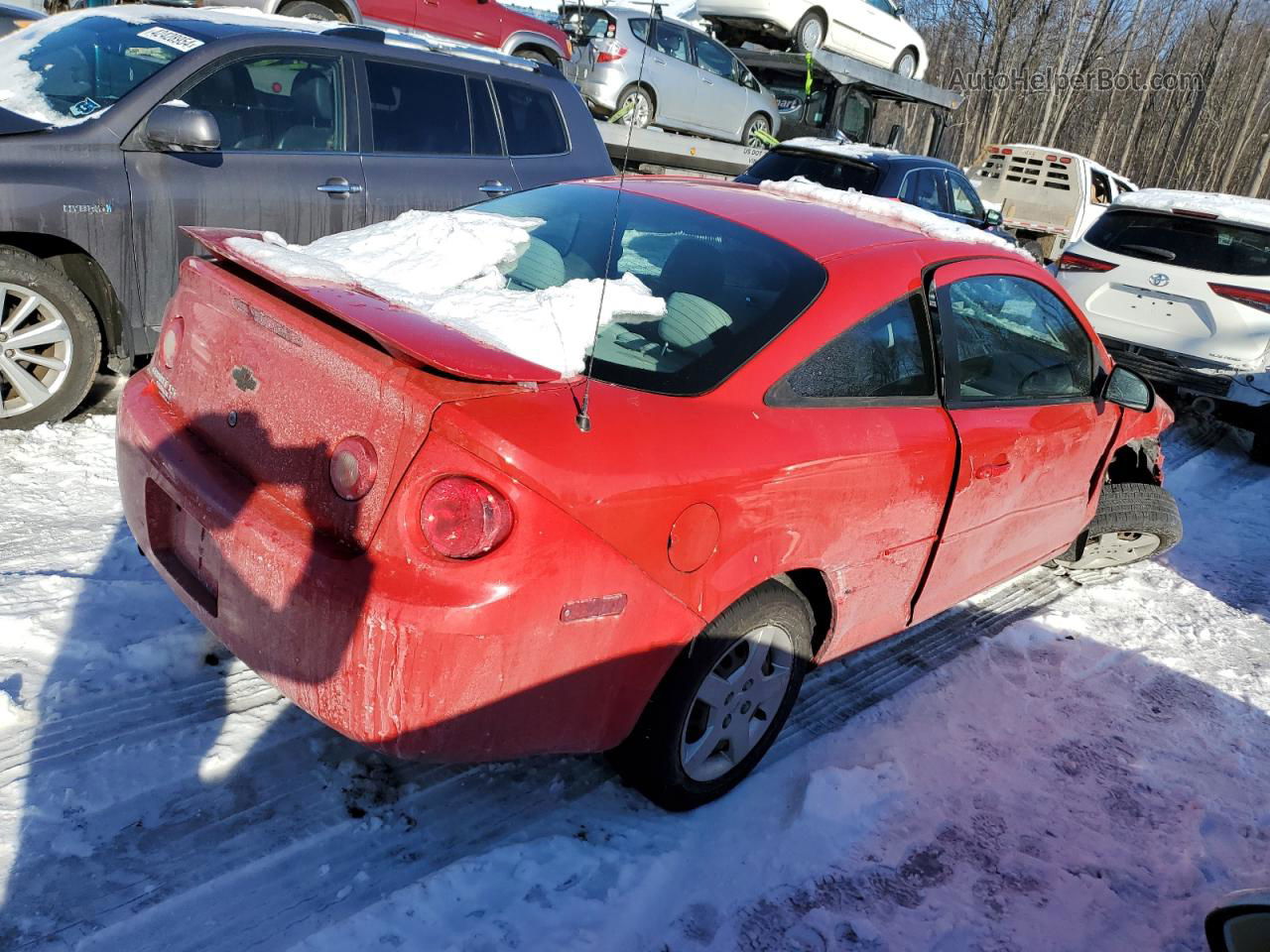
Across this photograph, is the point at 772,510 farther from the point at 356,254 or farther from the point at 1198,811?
the point at 1198,811

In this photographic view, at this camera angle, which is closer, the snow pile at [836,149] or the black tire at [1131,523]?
the black tire at [1131,523]

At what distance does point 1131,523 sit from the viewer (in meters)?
4.62

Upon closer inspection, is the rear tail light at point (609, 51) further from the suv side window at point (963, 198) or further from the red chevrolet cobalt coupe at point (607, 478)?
the red chevrolet cobalt coupe at point (607, 478)

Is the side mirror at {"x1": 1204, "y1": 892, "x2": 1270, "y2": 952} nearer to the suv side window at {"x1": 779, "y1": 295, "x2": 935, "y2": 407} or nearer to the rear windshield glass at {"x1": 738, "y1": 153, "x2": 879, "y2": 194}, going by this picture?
the suv side window at {"x1": 779, "y1": 295, "x2": 935, "y2": 407}

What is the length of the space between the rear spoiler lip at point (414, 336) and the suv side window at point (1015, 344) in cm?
163

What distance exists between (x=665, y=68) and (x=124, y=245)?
31.1ft

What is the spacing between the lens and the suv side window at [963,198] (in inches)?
404

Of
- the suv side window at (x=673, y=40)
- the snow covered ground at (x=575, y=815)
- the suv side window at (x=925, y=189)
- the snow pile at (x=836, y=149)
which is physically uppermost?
the suv side window at (x=673, y=40)

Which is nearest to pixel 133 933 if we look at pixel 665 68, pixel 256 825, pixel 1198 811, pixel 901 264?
pixel 256 825

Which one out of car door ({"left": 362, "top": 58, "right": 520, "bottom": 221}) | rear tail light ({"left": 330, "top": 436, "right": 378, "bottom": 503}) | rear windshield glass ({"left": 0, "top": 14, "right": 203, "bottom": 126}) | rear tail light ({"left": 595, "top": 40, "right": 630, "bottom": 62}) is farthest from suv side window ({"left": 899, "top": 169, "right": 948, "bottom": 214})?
rear tail light ({"left": 330, "top": 436, "right": 378, "bottom": 503})

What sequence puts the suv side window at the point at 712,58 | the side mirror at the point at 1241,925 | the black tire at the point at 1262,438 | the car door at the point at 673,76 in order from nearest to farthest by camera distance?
the side mirror at the point at 1241,925
the black tire at the point at 1262,438
the car door at the point at 673,76
the suv side window at the point at 712,58

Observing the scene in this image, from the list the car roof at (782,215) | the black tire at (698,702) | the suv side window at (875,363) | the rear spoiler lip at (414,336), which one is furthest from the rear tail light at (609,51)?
the black tire at (698,702)

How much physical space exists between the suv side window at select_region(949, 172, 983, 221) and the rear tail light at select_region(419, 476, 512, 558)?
30.9 feet

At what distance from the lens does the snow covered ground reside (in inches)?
89.9
